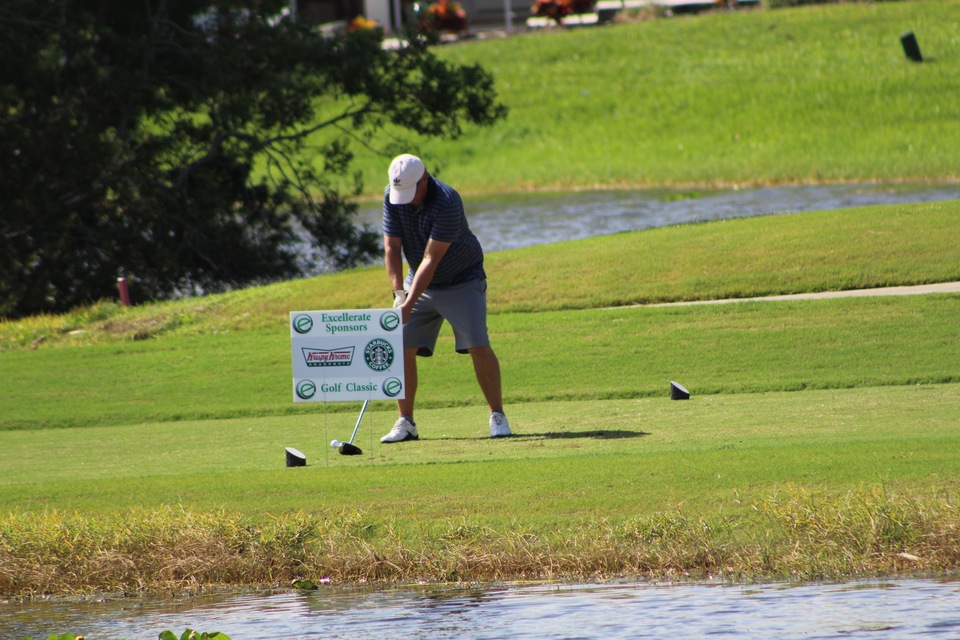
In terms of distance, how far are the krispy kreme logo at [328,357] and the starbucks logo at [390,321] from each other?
0.83 ft

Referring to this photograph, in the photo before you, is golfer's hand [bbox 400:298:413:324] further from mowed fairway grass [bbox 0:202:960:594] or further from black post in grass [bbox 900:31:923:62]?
black post in grass [bbox 900:31:923:62]

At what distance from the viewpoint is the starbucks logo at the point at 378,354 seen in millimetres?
Answer: 9266

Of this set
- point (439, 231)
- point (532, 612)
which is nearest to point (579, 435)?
point (439, 231)

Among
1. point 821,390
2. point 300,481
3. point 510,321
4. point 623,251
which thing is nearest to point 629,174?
point 623,251

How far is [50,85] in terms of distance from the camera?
82.3ft

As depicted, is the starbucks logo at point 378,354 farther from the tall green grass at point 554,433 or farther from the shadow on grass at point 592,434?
the shadow on grass at point 592,434

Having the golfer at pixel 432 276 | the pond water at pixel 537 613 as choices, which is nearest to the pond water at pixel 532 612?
the pond water at pixel 537 613

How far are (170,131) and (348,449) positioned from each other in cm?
1801

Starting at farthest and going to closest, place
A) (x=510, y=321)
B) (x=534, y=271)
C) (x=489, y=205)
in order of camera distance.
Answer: (x=489, y=205)
(x=534, y=271)
(x=510, y=321)

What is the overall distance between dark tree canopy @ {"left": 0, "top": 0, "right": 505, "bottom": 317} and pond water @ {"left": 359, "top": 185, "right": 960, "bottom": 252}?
3.50 meters

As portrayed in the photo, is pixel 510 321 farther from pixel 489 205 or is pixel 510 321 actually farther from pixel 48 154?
pixel 489 205

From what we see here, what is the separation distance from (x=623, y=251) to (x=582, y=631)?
13077 millimetres

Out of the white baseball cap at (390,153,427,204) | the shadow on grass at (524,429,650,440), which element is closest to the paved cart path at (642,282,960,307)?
the shadow on grass at (524,429,650,440)

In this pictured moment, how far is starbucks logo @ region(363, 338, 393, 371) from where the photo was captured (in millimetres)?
9266
